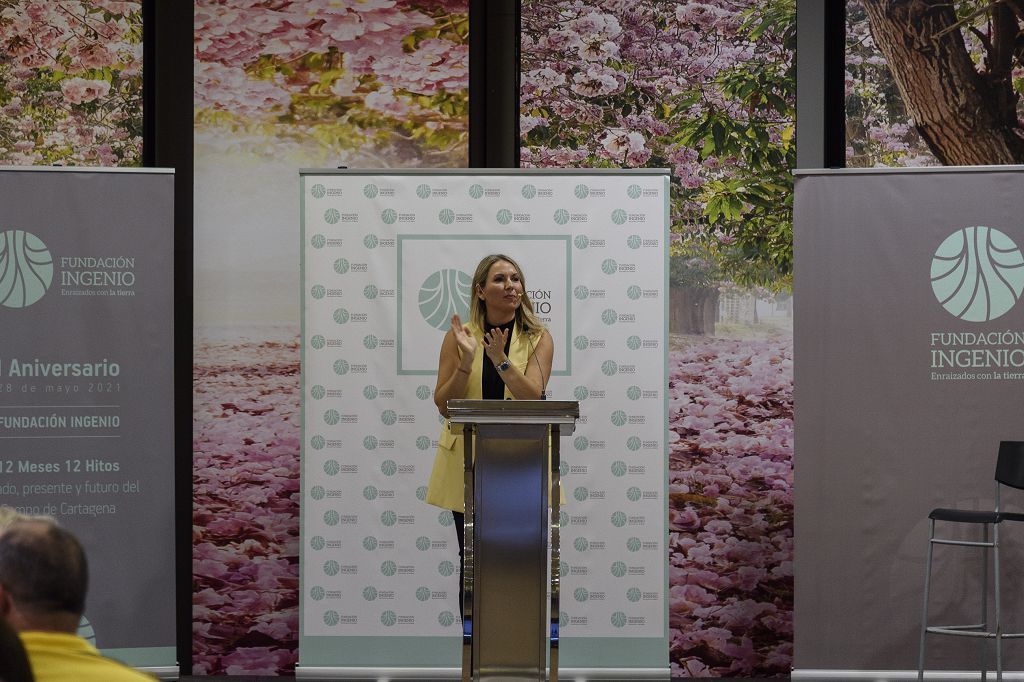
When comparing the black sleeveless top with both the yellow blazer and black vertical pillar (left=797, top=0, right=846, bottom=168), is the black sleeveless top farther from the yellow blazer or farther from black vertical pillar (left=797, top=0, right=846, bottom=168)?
black vertical pillar (left=797, top=0, right=846, bottom=168)

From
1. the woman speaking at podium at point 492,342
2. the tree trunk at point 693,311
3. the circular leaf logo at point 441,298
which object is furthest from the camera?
the tree trunk at point 693,311

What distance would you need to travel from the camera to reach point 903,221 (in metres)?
5.22

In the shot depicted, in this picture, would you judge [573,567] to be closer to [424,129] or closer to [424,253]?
[424,253]

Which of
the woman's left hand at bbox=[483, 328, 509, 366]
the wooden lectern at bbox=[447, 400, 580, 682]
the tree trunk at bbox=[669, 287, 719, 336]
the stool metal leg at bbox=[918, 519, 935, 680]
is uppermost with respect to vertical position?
the tree trunk at bbox=[669, 287, 719, 336]

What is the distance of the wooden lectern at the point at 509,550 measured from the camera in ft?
11.5

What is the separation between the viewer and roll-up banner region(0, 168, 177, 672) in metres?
5.04

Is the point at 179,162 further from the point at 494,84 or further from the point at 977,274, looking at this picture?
the point at 977,274

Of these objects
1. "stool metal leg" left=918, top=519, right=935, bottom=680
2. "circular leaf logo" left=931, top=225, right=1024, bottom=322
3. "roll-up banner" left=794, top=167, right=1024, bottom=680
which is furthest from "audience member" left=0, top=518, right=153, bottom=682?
"circular leaf logo" left=931, top=225, right=1024, bottom=322

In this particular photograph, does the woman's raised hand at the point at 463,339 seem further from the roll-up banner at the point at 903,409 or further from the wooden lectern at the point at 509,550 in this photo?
the roll-up banner at the point at 903,409

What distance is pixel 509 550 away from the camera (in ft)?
11.6

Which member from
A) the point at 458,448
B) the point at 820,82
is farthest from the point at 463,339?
the point at 820,82

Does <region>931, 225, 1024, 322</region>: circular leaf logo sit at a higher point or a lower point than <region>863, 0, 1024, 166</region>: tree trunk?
lower

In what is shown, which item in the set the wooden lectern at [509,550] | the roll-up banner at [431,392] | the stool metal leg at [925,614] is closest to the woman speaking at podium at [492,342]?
the wooden lectern at [509,550]

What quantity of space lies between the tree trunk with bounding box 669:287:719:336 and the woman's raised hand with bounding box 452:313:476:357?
2.08 metres
